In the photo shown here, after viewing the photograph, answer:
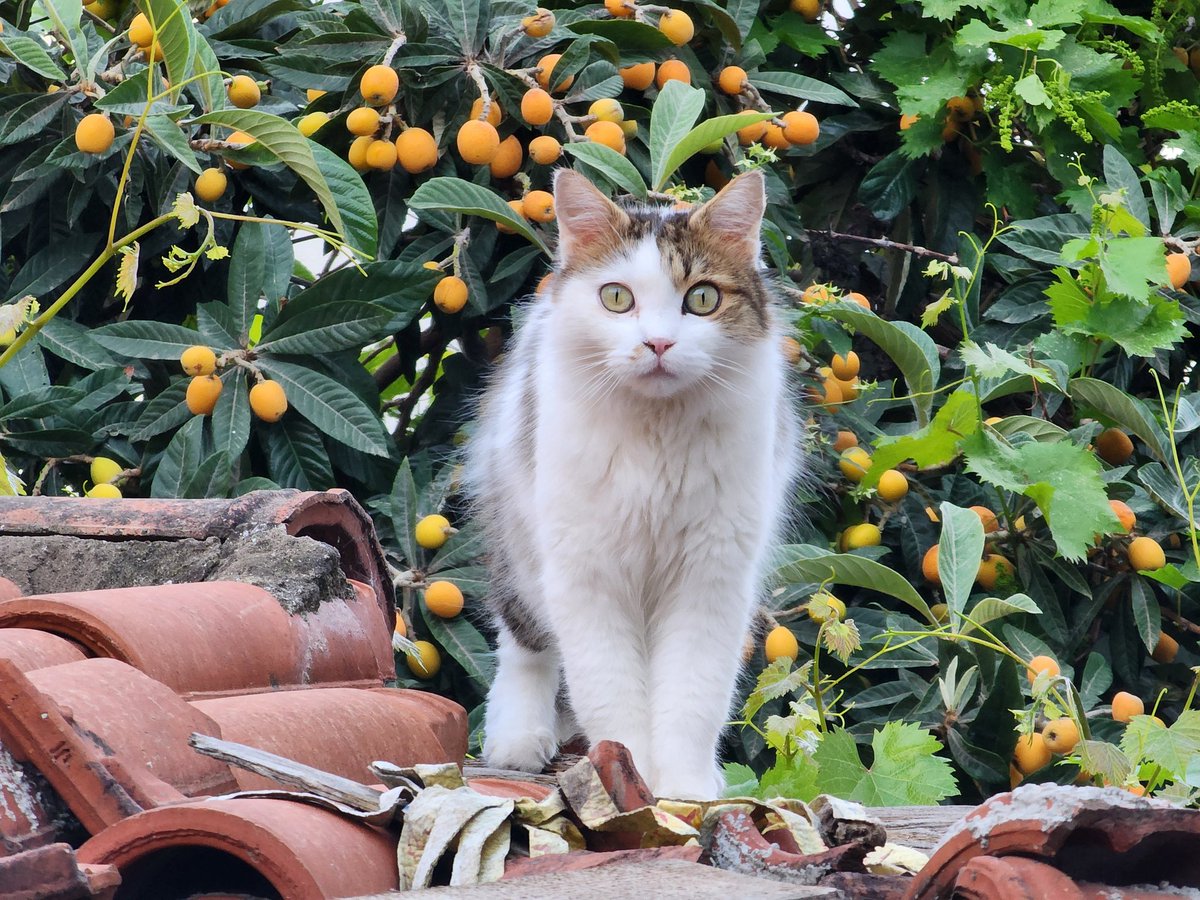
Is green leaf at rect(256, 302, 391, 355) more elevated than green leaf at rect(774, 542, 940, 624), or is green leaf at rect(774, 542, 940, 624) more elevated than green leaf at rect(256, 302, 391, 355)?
green leaf at rect(256, 302, 391, 355)

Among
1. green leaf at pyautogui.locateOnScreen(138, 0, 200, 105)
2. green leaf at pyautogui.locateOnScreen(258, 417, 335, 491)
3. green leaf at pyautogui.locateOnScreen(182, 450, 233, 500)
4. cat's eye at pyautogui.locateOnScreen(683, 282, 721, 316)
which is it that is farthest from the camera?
green leaf at pyautogui.locateOnScreen(258, 417, 335, 491)

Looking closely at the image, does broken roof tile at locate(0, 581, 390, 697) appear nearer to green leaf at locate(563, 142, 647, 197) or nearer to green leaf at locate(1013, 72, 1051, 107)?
green leaf at locate(563, 142, 647, 197)

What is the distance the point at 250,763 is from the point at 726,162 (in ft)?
9.84

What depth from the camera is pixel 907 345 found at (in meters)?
3.50

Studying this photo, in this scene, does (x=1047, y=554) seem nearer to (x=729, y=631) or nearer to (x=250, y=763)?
(x=729, y=631)

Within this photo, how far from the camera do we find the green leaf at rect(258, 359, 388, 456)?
3357 mm

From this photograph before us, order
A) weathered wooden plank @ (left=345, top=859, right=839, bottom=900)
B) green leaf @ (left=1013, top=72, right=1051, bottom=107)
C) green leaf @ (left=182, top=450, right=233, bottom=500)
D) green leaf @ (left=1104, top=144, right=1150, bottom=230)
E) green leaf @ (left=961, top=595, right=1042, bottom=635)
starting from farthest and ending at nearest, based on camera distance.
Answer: green leaf @ (left=1104, top=144, right=1150, bottom=230)
green leaf @ (left=1013, top=72, right=1051, bottom=107)
green leaf @ (left=182, top=450, right=233, bottom=500)
green leaf @ (left=961, top=595, right=1042, bottom=635)
weathered wooden plank @ (left=345, top=859, right=839, bottom=900)

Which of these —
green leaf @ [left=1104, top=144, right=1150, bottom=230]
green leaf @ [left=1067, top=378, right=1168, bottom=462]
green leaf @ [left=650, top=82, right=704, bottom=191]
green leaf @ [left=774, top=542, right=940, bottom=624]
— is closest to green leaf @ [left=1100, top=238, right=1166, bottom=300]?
green leaf @ [left=1067, top=378, right=1168, bottom=462]

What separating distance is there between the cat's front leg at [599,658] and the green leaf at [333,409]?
3.31 ft

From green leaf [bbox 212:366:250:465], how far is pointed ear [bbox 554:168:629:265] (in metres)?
1.13

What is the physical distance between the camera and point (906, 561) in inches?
148

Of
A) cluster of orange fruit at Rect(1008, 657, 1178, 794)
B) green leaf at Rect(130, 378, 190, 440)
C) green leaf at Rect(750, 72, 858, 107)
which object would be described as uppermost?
green leaf at Rect(750, 72, 858, 107)

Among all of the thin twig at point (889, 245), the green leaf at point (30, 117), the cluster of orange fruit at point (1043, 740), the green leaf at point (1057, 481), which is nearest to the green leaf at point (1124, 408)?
the green leaf at point (1057, 481)

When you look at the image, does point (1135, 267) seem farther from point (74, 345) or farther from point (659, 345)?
point (74, 345)
